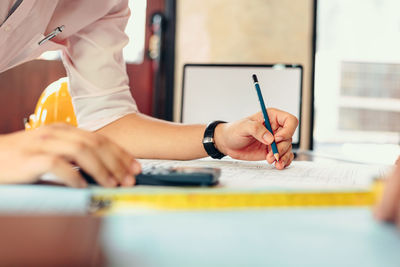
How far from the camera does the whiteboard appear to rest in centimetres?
136

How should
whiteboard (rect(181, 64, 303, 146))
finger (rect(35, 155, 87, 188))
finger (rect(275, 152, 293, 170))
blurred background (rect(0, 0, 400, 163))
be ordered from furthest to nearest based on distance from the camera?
blurred background (rect(0, 0, 400, 163)) < whiteboard (rect(181, 64, 303, 146)) < finger (rect(275, 152, 293, 170)) < finger (rect(35, 155, 87, 188))

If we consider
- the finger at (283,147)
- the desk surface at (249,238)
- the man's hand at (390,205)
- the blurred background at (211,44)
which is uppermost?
the blurred background at (211,44)

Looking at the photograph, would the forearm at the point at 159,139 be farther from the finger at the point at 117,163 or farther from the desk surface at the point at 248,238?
the desk surface at the point at 248,238

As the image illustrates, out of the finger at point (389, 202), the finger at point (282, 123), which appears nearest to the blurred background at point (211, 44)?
the finger at point (282, 123)

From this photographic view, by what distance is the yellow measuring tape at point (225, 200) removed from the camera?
0.91 ft

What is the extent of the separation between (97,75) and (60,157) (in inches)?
20.1

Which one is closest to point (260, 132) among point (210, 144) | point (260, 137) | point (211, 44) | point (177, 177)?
point (260, 137)

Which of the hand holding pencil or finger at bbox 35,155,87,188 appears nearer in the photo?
finger at bbox 35,155,87,188

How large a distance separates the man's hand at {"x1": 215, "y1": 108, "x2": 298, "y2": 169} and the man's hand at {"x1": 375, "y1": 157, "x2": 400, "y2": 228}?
385 millimetres

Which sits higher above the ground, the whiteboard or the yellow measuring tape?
the whiteboard

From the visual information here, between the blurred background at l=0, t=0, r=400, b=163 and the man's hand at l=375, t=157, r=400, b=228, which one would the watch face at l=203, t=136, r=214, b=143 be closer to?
the man's hand at l=375, t=157, r=400, b=228

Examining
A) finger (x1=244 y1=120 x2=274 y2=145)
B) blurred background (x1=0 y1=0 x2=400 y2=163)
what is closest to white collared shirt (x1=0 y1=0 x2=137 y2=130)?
finger (x1=244 y1=120 x2=274 y2=145)

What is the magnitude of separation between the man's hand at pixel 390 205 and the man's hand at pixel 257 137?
1.26ft

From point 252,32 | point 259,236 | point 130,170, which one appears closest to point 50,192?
point 130,170
